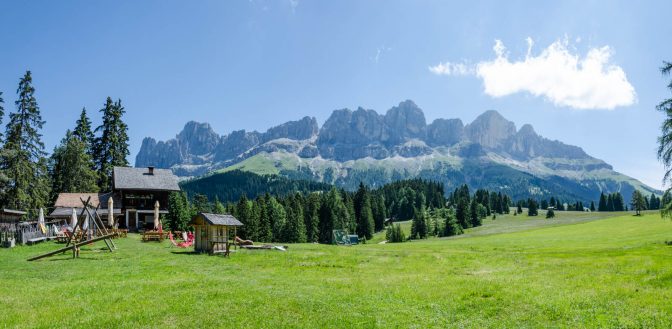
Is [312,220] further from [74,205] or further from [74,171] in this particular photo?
[74,205]

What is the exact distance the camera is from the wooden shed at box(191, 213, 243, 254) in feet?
137

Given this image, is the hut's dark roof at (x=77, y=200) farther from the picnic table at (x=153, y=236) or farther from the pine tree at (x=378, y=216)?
the pine tree at (x=378, y=216)

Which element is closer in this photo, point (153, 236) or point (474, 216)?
point (153, 236)

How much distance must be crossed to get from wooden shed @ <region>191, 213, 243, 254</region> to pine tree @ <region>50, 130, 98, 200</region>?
48.3 m

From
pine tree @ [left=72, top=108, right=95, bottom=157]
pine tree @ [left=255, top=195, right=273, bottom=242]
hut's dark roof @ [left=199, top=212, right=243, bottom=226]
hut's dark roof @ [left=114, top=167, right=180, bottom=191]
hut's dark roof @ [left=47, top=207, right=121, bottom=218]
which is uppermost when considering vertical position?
pine tree @ [left=72, top=108, right=95, bottom=157]

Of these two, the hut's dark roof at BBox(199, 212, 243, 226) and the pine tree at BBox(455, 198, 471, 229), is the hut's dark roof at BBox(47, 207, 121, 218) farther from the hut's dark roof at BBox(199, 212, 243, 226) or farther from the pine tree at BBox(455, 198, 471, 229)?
the pine tree at BBox(455, 198, 471, 229)

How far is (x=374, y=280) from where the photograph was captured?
2656 centimetres

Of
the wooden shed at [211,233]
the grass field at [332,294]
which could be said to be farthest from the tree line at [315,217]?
the grass field at [332,294]

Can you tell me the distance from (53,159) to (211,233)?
2727 inches

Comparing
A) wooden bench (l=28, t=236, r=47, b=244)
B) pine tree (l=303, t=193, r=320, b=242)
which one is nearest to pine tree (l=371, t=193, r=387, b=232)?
pine tree (l=303, t=193, r=320, b=242)

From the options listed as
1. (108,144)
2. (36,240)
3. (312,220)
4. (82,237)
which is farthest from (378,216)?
(82,237)

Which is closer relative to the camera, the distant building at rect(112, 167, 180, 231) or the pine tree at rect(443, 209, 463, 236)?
the distant building at rect(112, 167, 180, 231)

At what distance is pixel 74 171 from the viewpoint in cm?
8044

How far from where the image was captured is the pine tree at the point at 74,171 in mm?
80000
